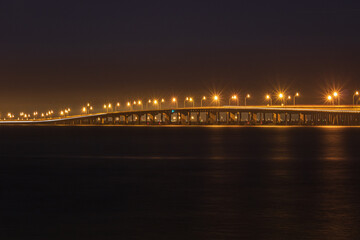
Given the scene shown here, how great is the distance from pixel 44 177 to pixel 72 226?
620 inches

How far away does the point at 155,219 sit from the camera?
56.4 feet

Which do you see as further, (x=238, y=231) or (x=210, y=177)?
(x=210, y=177)

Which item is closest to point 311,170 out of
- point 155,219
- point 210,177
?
point 210,177

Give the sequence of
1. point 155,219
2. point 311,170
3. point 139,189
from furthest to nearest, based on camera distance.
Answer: point 311,170 → point 139,189 → point 155,219

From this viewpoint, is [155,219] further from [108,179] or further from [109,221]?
[108,179]

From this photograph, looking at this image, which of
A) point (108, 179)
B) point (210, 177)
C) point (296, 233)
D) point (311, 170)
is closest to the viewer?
point (296, 233)

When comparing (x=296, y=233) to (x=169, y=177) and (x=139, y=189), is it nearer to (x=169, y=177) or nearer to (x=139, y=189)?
(x=139, y=189)

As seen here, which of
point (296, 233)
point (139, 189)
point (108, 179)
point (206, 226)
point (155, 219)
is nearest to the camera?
point (296, 233)

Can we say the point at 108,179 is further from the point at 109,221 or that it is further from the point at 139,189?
the point at 109,221

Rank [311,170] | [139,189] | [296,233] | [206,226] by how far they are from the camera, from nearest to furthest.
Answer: [296,233] → [206,226] → [139,189] → [311,170]

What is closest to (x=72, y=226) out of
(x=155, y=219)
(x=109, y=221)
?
(x=109, y=221)

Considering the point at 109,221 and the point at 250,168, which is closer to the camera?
the point at 109,221

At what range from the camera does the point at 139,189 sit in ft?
84.0

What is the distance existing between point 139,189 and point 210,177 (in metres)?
7.24
